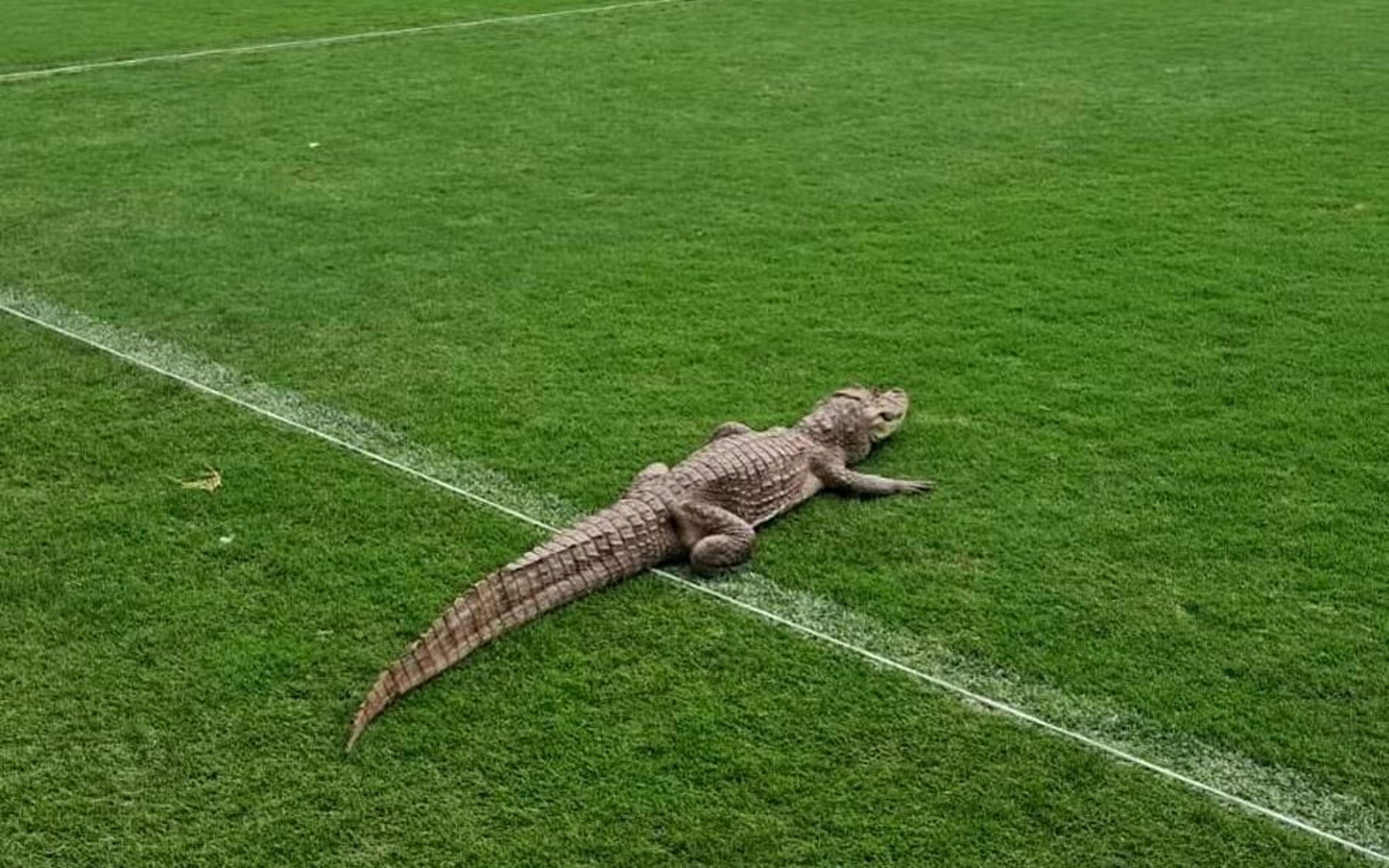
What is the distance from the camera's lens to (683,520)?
4.04 m

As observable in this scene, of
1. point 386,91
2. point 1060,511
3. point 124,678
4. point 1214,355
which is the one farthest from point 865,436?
point 386,91

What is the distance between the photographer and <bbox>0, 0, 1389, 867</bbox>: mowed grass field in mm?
3178

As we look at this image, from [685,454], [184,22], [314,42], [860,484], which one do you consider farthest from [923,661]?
[184,22]

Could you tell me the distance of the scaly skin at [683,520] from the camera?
357 centimetres

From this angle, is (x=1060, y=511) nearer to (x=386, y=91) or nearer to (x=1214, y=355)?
(x=1214, y=355)

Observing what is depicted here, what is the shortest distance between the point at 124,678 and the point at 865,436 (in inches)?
82.6

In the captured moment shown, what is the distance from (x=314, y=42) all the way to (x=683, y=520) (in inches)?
338

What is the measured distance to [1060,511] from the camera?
4.26 m

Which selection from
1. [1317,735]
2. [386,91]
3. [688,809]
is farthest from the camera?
[386,91]

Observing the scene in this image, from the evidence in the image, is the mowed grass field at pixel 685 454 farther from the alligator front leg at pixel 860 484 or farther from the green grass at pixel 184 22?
the green grass at pixel 184 22

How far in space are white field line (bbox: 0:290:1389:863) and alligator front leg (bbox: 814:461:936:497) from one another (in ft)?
1.68

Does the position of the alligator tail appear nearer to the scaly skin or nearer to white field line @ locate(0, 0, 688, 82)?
the scaly skin

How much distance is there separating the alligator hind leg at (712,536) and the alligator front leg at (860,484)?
41cm

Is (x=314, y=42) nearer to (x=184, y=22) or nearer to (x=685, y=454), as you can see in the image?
(x=184, y=22)
